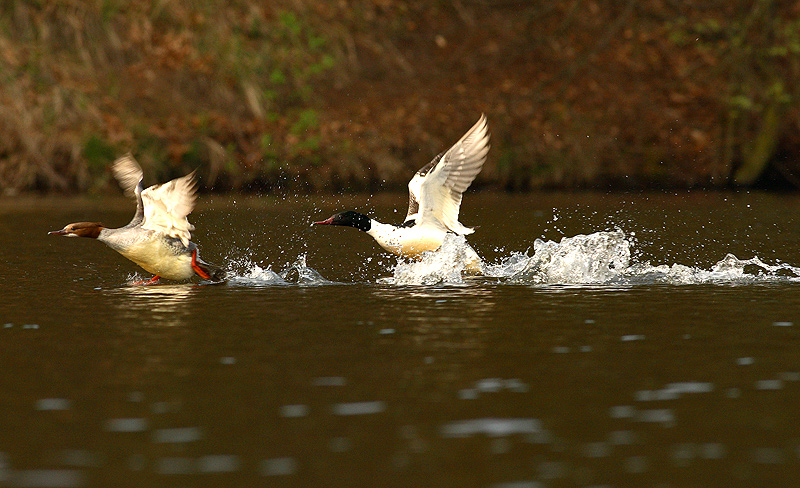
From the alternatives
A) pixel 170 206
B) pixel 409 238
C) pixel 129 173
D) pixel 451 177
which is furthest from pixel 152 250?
pixel 451 177

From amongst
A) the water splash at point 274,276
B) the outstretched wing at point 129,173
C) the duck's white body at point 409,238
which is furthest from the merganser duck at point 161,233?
the duck's white body at point 409,238

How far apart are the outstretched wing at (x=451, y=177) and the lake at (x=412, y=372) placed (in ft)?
2.50

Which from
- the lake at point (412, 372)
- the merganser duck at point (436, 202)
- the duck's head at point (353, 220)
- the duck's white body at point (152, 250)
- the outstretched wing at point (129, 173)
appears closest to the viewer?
the lake at point (412, 372)

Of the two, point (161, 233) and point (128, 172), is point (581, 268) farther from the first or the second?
point (128, 172)

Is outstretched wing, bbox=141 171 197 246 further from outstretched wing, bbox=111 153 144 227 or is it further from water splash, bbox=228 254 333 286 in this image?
water splash, bbox=228 254 333 286

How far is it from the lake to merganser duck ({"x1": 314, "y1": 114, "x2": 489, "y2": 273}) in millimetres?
383

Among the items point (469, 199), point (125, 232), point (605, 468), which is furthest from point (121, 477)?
point (469, 199)

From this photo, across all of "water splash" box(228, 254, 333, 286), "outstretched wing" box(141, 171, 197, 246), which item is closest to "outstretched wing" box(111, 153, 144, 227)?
"outstretched wing" box(141, 171, 197, 246)

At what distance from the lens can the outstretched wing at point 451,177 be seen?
12945mm

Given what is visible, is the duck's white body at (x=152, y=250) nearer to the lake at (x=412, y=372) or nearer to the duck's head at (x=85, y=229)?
the duck's head at (x=85, y=229)

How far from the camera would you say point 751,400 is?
6.22 meters

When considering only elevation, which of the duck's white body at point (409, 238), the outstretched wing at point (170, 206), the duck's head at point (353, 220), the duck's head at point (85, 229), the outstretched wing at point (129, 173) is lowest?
the duck's white body at point (409, 238)

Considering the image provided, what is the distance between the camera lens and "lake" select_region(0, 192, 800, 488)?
5129 millimetres

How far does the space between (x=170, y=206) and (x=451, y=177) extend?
3.05 metres
